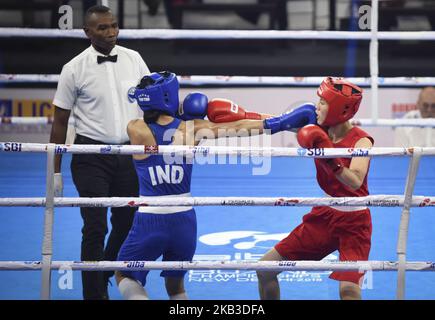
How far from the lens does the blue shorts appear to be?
3303 millimetres

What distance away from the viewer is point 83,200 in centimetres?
306

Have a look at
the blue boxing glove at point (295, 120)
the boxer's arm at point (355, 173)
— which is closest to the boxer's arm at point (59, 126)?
the blue boxing glove at point (295, 120)

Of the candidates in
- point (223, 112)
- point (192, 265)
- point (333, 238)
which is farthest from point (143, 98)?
point (333, 238)

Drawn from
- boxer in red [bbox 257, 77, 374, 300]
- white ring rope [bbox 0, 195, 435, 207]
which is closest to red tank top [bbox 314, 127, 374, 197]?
boxer in red [bbox 257, 77, 374, 300]

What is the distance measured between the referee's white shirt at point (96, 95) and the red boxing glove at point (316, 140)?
1.32 meters

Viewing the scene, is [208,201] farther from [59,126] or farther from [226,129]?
[59,126]

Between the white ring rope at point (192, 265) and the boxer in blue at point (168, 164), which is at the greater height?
the boxer in blue at point (168, 164)

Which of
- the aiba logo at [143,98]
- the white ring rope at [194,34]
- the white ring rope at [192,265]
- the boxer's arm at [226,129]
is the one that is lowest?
the white ring rope at [192,265]

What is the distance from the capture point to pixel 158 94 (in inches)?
131

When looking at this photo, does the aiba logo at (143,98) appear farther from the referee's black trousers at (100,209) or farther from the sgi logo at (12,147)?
the referee's black trousers at (100,209)

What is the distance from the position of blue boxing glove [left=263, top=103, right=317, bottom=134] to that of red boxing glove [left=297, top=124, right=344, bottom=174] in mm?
150

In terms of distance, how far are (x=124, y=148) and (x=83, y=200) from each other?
0.85ft

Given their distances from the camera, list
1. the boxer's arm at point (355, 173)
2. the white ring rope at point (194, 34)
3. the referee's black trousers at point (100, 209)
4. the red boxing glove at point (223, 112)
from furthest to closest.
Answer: the white ring rope at point (194, 34) → the referee's black trousers at point (100, 209) → the red boxing glove at point (223, 112) → the boxer's arm at point (355, 173)

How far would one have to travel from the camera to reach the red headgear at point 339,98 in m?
3.27
